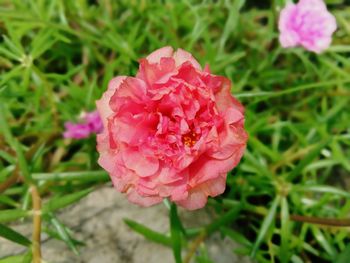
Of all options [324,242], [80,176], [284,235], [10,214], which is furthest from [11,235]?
[324,242]

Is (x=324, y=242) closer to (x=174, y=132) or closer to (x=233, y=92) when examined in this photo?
(x=233, y=92)

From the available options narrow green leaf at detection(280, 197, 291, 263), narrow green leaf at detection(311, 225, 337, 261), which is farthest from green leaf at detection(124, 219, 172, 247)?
narrow green leaf at detection(311, 225, 337, 261)

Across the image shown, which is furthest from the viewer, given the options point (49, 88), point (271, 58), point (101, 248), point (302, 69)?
point (302, 69)

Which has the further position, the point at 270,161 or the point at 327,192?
the point at 270,161

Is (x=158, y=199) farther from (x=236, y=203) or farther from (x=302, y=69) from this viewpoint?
(x=302, y=69)

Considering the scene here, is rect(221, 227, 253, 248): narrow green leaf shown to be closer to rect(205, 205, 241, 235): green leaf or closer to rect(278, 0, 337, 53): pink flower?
rect(205, 205, 241, 235): green leaf

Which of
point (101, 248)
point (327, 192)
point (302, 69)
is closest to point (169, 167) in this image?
point (101, 248)
